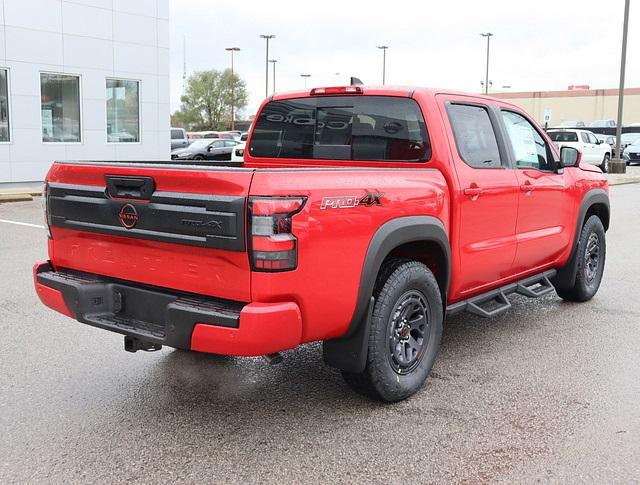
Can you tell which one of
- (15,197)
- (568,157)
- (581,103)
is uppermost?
(581,103)

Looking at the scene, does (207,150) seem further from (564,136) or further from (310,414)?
(310,414)

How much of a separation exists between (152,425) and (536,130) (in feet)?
12.9

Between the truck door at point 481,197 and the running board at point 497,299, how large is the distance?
0.08 metres

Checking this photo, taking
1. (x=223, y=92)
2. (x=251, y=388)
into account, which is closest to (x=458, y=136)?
(x=251, y=388)

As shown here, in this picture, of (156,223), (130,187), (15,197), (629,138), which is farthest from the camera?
(629,138)

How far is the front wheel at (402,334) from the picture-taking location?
158 inches

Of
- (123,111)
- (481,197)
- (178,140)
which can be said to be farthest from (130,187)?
(178,140)

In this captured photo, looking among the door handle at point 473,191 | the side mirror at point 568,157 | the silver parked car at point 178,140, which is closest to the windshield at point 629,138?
the silver parked car at point 178,140

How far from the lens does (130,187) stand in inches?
148

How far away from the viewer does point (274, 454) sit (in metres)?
3.61

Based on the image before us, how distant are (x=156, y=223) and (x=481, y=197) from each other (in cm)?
233

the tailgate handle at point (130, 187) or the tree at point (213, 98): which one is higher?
the tree at point (213, 98)

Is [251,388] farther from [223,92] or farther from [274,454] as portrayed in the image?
[223,92]

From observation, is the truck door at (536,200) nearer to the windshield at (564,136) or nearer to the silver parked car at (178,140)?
the windshield at (564,136)
